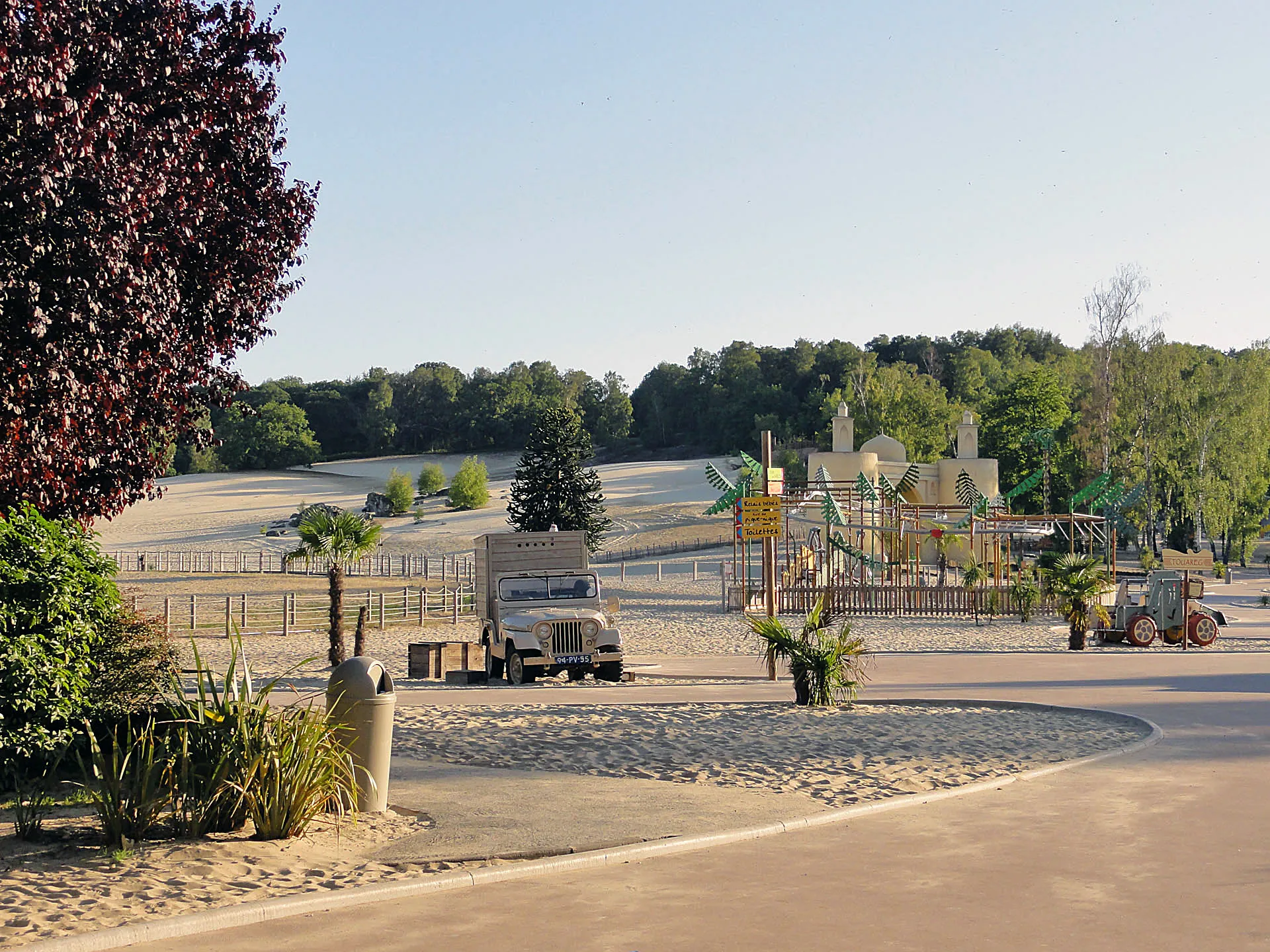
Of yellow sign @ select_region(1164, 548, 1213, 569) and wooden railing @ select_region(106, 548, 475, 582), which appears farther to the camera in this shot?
wooden railing @ select_region(106, 548, 475, 582)

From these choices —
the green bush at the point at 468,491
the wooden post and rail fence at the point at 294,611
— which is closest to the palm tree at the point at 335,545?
the wooden post and rail fence at the point at 294,611

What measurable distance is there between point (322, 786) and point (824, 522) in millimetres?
32537

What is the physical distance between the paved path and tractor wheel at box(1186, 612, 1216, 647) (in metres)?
18.6

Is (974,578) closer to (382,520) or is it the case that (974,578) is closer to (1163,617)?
(1163,617)

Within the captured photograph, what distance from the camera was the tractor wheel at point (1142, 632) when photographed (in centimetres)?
2791

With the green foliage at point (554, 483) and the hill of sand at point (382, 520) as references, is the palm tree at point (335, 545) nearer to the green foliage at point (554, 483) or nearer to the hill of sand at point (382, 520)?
the green foliage at point (554, 483)

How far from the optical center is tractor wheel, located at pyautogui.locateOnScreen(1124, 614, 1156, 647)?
2791cm

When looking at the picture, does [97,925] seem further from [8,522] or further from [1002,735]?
[1002,735]

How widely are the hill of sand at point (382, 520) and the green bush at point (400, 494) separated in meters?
1.58

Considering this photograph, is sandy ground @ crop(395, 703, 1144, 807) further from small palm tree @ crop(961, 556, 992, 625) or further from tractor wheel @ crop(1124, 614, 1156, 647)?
small palm tree @ crop(961, 556, 992, 625)

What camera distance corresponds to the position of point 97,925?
6113 millimetres

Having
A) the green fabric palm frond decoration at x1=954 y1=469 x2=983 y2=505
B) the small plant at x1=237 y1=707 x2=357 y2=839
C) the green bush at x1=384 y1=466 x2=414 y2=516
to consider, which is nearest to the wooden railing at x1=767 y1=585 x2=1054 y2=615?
the green fabric palm frond decoration at x1=954 y1=469 x2=983 y2=505

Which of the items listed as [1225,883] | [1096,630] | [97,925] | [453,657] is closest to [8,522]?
[97,925]

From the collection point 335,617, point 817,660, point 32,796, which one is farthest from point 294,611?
point 32,796
